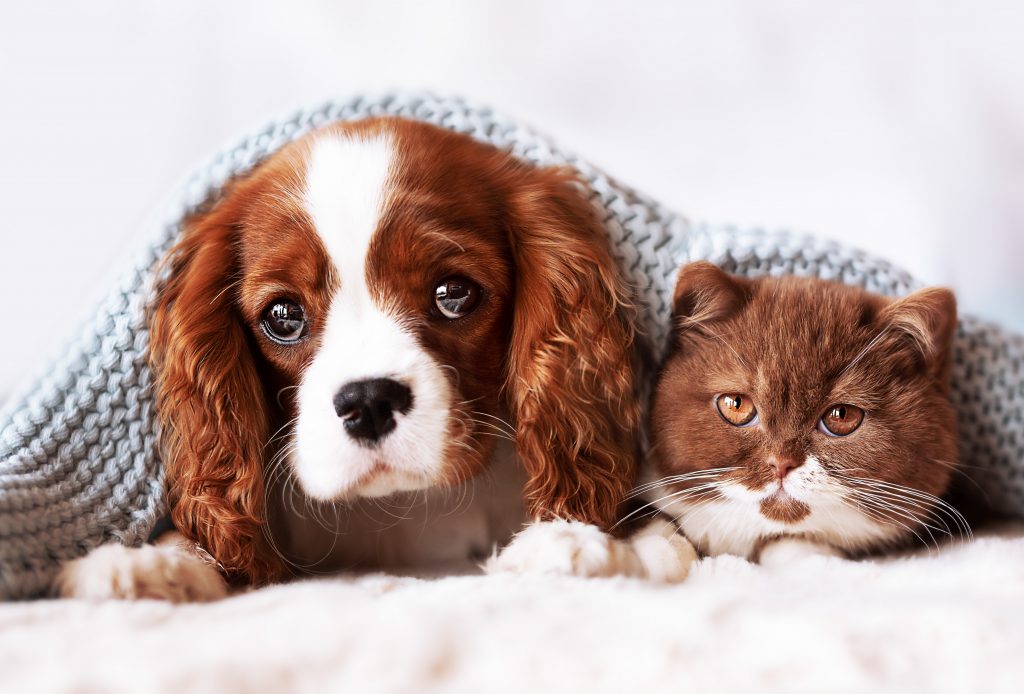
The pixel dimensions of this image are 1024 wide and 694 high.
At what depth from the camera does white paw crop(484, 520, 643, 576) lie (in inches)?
58.4

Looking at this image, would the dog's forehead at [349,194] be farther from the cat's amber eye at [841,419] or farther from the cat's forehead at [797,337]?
the cat's amber eye at [841,419]

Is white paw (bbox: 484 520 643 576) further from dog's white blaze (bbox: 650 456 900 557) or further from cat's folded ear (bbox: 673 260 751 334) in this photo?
cat's folded ear (bbox: 673 260 751 334)

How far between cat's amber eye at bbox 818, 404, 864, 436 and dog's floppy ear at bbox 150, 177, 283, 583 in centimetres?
97

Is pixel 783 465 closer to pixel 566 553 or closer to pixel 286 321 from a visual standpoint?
pixel 566 553

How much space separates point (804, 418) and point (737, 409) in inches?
4.4

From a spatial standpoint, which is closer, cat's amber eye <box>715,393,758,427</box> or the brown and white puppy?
the brown and white puppy

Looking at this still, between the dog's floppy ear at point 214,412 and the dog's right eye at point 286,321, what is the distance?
8 centimetres

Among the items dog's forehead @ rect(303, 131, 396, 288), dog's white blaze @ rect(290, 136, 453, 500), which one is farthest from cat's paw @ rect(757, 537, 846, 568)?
dog's forehead @ rect(303, 131, 396, 288)

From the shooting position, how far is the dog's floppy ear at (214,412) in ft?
5.36

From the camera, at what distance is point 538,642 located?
3.84ft

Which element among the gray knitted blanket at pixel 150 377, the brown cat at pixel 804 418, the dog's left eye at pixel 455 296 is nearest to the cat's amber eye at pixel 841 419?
the brown cat at pixel 804 418

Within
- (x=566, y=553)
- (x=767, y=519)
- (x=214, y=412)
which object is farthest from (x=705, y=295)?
(x=214, y=412)

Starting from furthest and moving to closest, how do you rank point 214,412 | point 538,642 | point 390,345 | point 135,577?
1. point 214,412
2. point 390,345
3. point 135,577
4. point 538,642

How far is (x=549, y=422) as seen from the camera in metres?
1.65
